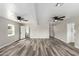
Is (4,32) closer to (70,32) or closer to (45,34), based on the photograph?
(45,34)

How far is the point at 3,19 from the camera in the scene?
11.6 ft

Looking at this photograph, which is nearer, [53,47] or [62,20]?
[62,20]

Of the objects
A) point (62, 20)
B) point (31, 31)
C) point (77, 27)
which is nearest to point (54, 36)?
point (62, 20)

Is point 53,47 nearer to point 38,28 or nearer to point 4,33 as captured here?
point 38,28

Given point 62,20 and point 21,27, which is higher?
point 62,20

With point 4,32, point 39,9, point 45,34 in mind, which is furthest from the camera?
point 4,32

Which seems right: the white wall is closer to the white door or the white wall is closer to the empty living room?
the empty living room

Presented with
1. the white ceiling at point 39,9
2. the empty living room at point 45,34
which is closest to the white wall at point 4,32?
the empty living room at point 45,34

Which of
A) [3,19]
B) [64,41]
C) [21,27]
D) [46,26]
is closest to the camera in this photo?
[21,27]

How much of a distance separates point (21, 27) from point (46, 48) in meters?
1.06

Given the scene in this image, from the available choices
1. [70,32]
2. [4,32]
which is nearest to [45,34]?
[70,32]

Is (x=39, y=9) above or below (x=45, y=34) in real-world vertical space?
above

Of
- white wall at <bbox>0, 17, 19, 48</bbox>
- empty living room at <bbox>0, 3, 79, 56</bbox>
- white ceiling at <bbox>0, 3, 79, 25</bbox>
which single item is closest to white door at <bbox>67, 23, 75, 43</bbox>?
empty living room at <bbox>0, 3, 79, 56</bbox>

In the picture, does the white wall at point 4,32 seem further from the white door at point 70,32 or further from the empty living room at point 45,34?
the white door at point 70,32
